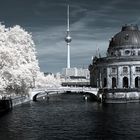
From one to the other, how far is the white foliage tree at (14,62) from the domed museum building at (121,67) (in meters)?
45.8

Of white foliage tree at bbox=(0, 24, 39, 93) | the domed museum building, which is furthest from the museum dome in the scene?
white foliage tree at bbox=(0, 24, 39, 93)

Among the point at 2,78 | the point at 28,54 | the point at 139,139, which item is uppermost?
the point at 28,54

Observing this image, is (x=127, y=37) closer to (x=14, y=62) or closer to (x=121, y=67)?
(x=121, y=67)

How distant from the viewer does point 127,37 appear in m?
174

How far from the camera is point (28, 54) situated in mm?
107938

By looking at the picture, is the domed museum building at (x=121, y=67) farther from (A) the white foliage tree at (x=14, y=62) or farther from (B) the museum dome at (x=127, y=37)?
(A) the white foliage tree at (x=14, y=62)

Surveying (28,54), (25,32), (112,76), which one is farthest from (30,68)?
(112,76)

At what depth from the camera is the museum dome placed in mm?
174500

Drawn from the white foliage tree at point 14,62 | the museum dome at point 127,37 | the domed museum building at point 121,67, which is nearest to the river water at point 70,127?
the white foliage tree at point 14,62

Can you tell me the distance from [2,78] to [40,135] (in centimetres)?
1400

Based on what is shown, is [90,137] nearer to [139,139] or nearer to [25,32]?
[139,139]

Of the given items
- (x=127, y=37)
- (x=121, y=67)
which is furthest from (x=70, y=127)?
(x=127, y=37)

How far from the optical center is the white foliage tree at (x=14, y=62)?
7394cm

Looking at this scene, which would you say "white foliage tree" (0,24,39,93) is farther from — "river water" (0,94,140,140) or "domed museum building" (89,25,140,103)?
"domed museum building" (89,25,140,103)
